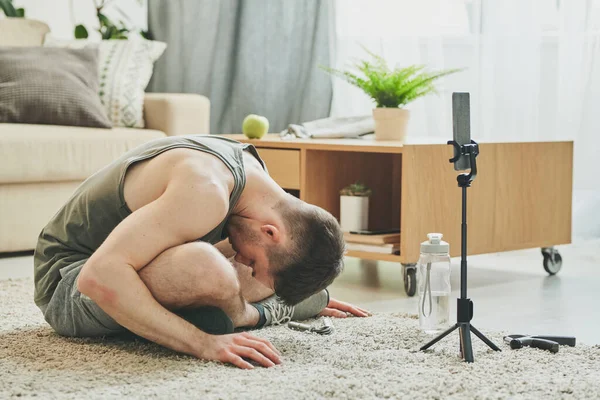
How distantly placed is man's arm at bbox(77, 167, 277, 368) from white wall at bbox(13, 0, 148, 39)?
126 inches

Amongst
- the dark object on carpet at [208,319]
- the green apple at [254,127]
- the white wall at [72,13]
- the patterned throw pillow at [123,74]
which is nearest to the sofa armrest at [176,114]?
the patterned throw pillow at [123,74]

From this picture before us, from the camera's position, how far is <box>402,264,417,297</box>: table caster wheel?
2650mm

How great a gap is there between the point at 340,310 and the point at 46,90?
179 centimetres

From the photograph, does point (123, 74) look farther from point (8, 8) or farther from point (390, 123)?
point (390, 123)

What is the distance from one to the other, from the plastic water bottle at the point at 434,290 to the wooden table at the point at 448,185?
45 centimetres

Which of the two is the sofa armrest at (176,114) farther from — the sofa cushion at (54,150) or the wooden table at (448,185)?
the wooden table at (448,185)

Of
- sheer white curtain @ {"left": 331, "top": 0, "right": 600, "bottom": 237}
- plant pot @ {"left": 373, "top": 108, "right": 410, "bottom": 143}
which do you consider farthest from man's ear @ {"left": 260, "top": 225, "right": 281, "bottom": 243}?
sheer white curtain @ {"left": 331, "top": 0, "right": 600, "bottom": 237}

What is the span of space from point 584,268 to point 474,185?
0.58 m

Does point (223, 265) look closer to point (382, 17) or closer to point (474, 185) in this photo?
point (474, 185)

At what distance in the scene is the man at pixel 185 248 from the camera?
1706mm

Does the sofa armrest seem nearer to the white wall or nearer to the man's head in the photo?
the white wall

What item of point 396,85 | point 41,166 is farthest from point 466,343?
point 41,166

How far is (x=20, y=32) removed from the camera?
404 centimetres

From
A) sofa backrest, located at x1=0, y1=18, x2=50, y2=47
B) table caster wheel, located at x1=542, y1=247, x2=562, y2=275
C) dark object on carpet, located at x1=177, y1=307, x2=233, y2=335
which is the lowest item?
table caster wheel, located at x1=542, y1=247, x2=562, y2=275
